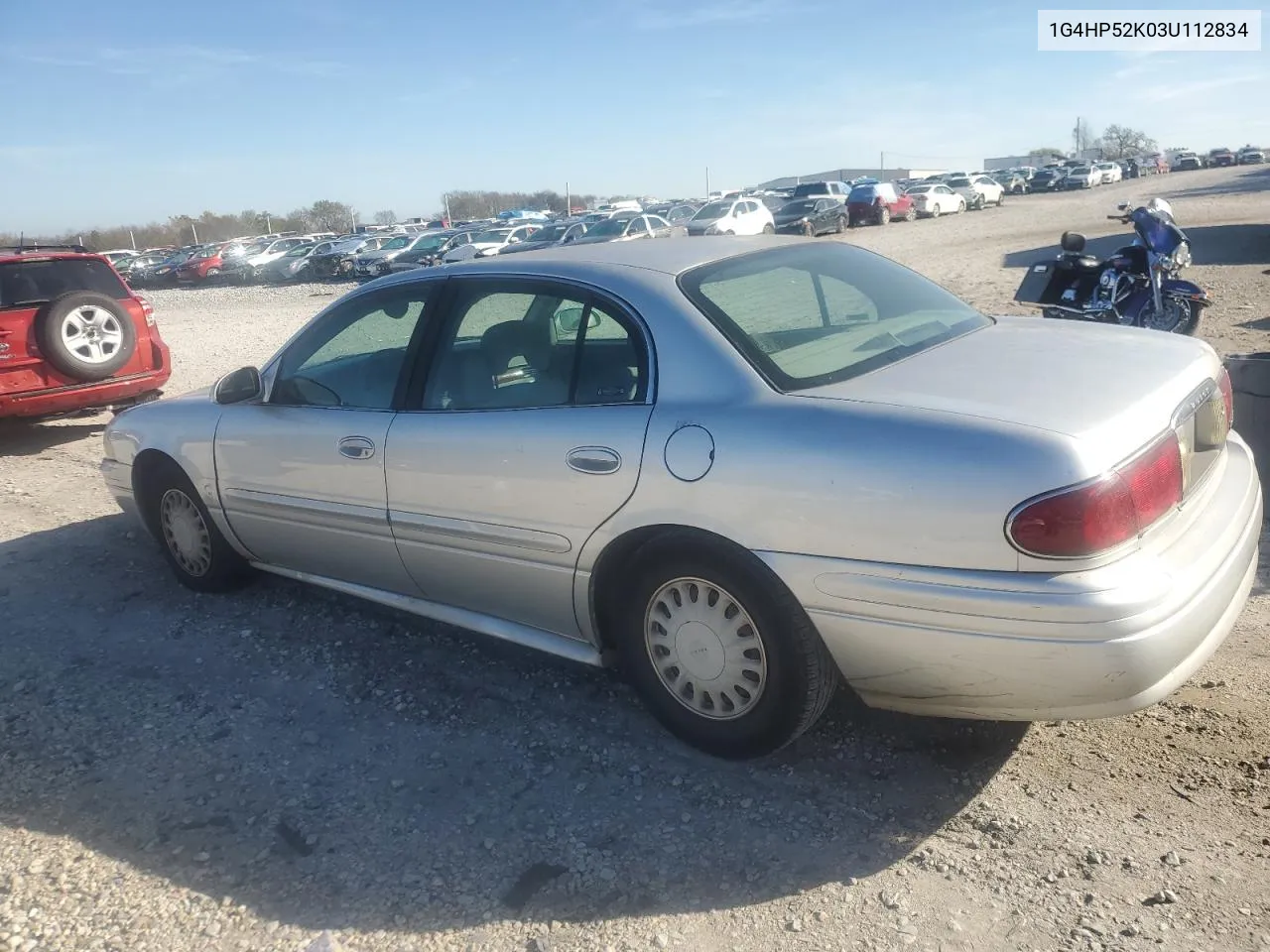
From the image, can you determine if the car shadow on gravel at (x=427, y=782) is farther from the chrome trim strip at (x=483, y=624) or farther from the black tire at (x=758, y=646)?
the chrome trim strip at (x=483, y=624)

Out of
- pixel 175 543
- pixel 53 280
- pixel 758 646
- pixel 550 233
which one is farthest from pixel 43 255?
pixel 550 233

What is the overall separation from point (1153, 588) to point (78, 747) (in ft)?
11.5

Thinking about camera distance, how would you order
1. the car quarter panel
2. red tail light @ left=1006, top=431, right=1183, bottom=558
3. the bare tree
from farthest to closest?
the bare tree
the car quarter panel
red tail light @ left=1006, top=431, right=1183, bottom=558

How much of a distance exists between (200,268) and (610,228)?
17.7 metres

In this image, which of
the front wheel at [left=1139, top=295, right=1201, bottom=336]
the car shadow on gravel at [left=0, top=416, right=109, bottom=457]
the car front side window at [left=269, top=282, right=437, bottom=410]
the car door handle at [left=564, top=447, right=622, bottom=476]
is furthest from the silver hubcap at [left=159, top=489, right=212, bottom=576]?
the front wheel at [left=1139, top=295, right=1201, bottom=336]

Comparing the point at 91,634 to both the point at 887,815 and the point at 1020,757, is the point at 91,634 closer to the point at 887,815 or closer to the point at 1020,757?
the point at 887,815

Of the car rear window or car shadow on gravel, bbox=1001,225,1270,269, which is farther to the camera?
car shadow on gravel, bbox=1001,225,1270,269

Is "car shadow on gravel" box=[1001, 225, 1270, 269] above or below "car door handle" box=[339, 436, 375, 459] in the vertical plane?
below

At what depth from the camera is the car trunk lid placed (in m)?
2.54

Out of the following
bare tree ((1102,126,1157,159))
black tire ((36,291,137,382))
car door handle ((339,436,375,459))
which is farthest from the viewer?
bare tree ((1102,126,1157,159))

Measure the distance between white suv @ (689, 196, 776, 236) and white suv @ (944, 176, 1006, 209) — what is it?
17113mm

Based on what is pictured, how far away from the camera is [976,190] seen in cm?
4528

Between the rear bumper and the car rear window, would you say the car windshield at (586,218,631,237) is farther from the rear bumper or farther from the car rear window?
the rear bumper

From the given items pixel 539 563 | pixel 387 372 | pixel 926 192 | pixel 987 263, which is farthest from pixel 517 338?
pixel 926 192
